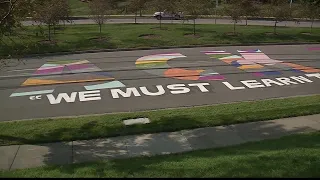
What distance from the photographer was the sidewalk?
851 centimetres

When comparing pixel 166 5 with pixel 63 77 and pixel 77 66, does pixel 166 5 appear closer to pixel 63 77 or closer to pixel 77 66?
pixel 77 66

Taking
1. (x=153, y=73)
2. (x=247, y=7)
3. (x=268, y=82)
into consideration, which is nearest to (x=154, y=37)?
(x=247, y=7)

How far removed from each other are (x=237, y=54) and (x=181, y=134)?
14551 millimetres

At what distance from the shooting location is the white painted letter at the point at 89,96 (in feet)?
47.1

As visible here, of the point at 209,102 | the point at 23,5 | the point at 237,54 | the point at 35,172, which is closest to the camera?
the point at 35,172

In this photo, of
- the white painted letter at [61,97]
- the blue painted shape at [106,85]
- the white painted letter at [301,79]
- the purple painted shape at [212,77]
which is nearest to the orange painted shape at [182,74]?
the purple painted shape at [212,77]

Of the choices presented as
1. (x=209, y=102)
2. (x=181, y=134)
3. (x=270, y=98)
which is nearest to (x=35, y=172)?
(x=181, y=134)

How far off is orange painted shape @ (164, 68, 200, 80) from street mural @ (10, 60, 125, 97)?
2978 millimetres

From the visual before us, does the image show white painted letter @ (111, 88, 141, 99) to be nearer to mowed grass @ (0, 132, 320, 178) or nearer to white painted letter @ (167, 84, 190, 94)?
white painted letter @ (167, 84, 190, 94)

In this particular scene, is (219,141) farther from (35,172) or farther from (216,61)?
(216,61)

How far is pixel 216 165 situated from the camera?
670 cm

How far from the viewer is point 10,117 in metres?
12.5

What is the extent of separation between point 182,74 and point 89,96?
18.1 ft

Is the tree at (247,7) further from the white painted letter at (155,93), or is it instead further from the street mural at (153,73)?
the white painted letter at (155,93)
